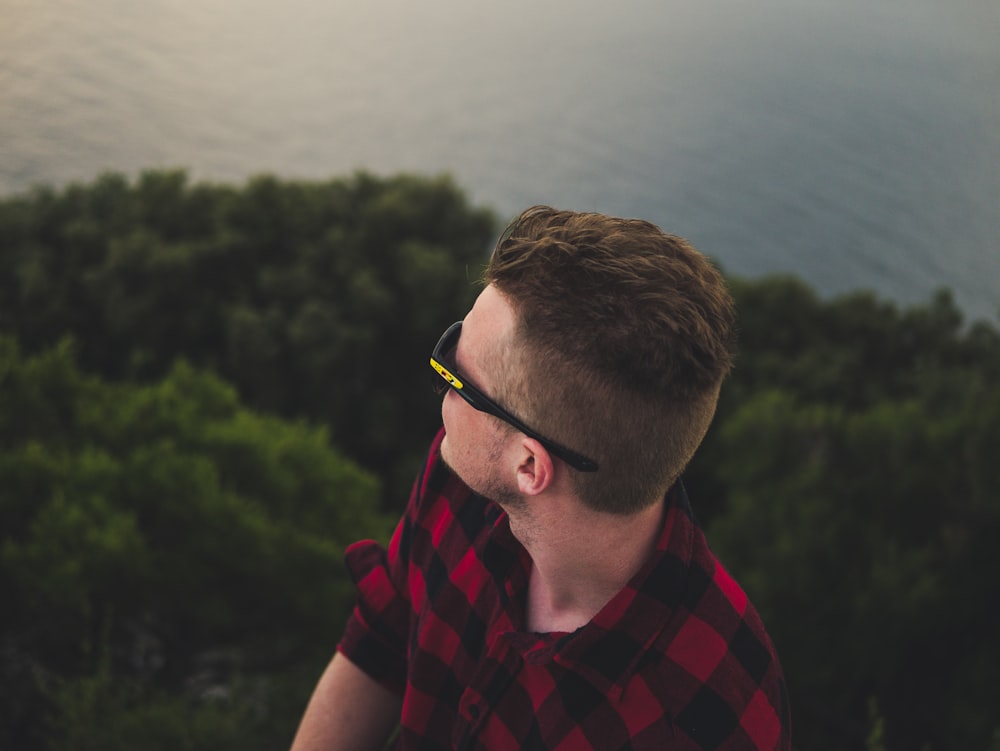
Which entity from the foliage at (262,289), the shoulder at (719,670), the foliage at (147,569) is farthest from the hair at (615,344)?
the foliage at (262,289)

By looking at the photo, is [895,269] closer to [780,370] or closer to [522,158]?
[780,370]

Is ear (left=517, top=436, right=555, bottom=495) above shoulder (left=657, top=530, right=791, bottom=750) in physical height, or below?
above

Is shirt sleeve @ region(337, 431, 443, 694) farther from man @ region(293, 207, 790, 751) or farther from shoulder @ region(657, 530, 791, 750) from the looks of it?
shoulder @ region(657, 530, 791, 750)

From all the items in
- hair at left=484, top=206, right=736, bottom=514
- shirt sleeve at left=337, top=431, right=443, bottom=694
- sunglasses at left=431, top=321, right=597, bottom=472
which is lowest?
shirt sleeve at left=337, top=431, right=443, bottom=694

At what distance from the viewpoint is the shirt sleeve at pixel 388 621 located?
220 cm

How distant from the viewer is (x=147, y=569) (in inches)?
237

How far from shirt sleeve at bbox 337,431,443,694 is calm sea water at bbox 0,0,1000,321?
15.0 m

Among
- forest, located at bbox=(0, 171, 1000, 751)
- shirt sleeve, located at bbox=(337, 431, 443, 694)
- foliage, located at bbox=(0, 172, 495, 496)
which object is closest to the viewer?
shirt sleeve, located at bbox=(337, 431, 443, 694)

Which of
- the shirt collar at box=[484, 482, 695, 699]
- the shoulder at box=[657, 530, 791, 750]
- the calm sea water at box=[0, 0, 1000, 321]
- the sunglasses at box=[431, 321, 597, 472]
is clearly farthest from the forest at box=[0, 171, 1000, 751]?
the calm sea water at box=[0, 0, 1000, 321]

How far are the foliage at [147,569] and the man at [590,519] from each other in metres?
3.26

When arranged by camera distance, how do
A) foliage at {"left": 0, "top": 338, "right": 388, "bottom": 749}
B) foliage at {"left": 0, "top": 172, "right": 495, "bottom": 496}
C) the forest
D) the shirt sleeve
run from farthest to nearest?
foliage at {"left": 0, "top": 172, "right": 495, "bottom": 496}, the forest, foliage at {"left": 0, "top": 338, "right": 388, "bottom": 749}, the shirt sleeve

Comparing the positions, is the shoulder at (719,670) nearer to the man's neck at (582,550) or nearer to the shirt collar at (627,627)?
the shirt collar at (627,627)

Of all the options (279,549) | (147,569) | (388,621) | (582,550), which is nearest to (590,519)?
(582,550)

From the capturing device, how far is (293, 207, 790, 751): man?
154 centimetres
